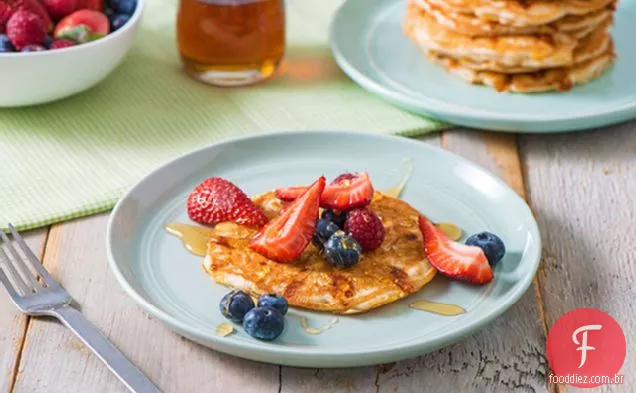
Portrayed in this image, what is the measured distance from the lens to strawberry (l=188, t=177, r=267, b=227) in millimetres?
1700

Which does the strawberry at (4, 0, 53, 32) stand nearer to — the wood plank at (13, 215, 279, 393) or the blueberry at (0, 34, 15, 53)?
the blueberry at (0, 34, 15, 53)

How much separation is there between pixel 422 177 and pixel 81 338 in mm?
730

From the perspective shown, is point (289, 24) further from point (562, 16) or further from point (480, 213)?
point (480, 213)

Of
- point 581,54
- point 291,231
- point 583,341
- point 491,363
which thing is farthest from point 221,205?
point 581,54

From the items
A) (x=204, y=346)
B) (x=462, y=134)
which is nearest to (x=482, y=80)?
(x=462, y=134)

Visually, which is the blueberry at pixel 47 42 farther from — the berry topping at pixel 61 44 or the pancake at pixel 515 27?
the pancake at pixel 515 27

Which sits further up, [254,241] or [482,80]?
[254,241]

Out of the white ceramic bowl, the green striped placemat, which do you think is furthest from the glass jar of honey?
the white ceramic bowl

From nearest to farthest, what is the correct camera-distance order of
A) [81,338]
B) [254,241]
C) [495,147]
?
[81,338]
[254,241]
[495,147]

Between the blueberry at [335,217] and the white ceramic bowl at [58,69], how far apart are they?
29.9 inches

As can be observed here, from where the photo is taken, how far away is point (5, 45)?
2119mm

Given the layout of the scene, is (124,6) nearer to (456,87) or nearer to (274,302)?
(456,87)

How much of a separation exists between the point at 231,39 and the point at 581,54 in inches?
30.9

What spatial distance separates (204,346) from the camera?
4.96ft
